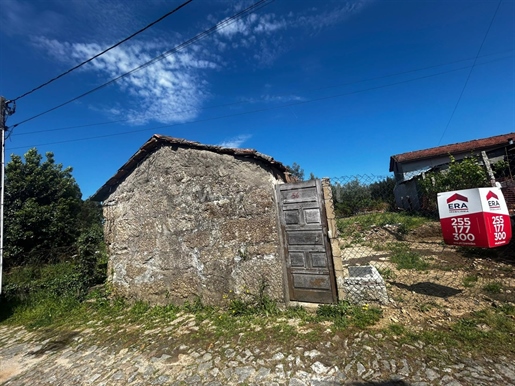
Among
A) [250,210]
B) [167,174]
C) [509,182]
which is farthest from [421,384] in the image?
[509,182]

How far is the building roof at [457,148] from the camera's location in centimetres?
2204

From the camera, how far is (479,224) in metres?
3.42

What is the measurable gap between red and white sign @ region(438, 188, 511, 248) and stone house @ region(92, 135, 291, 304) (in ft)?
8.22

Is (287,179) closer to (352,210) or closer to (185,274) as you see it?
(185,274)

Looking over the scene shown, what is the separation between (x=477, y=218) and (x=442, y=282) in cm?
193

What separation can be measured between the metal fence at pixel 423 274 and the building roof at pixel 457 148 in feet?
59.6

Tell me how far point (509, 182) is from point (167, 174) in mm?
11154

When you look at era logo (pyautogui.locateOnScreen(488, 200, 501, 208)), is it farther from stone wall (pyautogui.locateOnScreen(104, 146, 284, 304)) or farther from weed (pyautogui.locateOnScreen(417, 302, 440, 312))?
stone wall (pyautogui.locateOnScreen(104, 146, 284, 304))

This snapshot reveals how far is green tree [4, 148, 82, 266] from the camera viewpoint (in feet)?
40.9

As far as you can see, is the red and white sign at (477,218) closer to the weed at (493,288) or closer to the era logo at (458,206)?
the era logo at (458,206)

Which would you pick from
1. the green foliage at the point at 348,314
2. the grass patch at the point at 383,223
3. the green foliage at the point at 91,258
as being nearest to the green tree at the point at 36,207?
the green foliage at the point at 91,258

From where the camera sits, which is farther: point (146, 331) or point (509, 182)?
point (509, 182)

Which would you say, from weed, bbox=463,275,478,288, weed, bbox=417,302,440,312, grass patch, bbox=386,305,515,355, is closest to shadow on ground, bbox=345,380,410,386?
grass patch, bbox=386,305,515,355

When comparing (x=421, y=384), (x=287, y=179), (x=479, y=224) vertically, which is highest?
(x=287, y=179)
